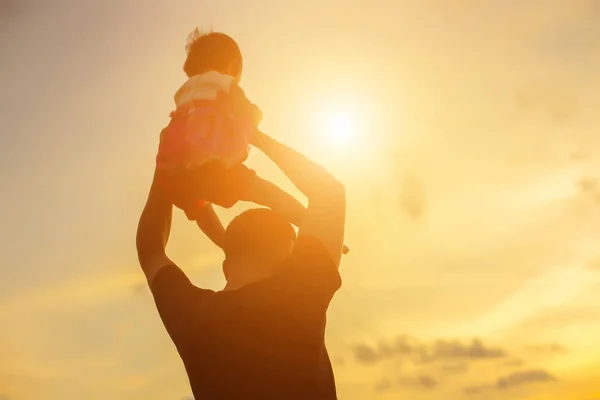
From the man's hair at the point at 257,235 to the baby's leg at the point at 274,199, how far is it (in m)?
0.10

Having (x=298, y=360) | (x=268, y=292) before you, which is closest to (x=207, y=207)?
(x=268, y=292)

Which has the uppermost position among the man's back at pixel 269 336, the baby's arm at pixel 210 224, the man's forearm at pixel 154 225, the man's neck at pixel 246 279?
the baby's arm at pixel 210 224

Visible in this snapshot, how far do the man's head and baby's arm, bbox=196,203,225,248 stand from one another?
0.60 metres

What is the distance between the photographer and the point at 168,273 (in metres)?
3.52

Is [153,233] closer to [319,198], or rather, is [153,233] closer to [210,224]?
[210,224]

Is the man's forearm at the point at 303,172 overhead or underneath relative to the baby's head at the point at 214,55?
underneath

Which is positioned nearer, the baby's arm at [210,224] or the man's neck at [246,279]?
the man's neck at [246,279]

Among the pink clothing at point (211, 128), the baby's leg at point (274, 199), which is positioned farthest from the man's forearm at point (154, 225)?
the baby's leg at point (274, 199)

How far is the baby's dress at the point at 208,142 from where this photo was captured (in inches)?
150

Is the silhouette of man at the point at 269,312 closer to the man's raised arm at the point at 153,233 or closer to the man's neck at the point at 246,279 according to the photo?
the man's neck at the point at 246,279

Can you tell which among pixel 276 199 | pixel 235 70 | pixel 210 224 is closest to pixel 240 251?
pixel 276 199

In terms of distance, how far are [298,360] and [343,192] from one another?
1.00m

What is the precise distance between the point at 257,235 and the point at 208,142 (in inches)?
28.9

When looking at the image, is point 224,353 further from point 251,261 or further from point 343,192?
point 343,192
